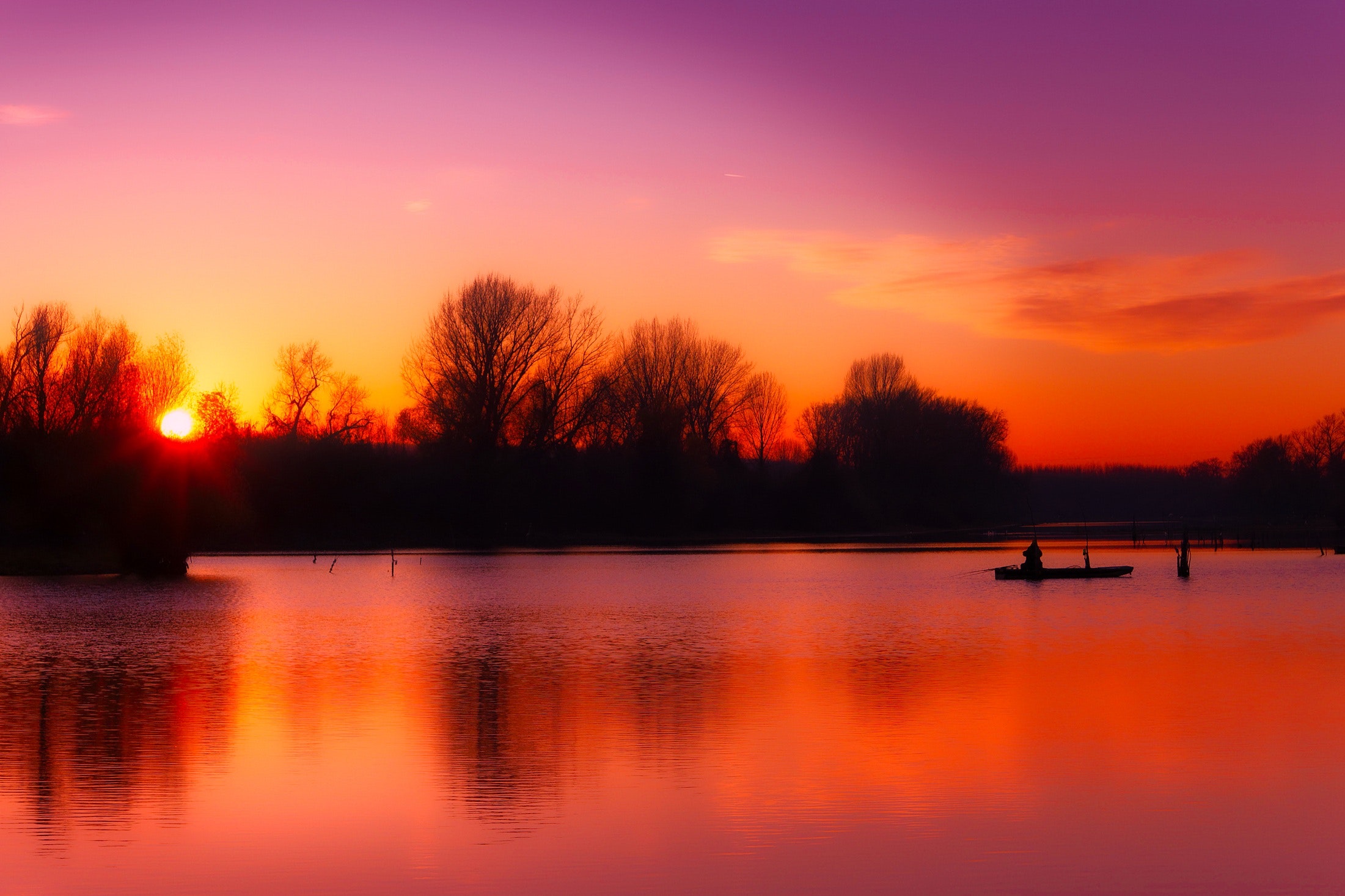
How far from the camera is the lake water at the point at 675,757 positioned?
10.5 metres

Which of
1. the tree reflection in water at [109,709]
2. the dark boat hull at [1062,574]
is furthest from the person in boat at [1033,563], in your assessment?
the tree reflection in water at [109,709]

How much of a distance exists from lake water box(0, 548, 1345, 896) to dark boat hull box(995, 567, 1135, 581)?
19.4 metres

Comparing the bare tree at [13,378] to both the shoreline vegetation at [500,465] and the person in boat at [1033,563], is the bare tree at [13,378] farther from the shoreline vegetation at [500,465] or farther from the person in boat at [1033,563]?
the person in boat at [1033,563]

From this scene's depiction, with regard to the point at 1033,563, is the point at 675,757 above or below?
below

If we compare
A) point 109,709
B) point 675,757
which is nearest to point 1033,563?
point 109,709

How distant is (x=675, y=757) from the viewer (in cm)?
1529

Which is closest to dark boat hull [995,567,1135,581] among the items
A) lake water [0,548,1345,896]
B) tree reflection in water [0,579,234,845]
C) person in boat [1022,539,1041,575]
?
person in boat [1022,539,1041,575]

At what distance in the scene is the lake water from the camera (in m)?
10.5

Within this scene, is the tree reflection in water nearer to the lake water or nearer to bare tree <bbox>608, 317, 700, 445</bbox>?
the lake water

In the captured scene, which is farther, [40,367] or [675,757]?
[40,367]

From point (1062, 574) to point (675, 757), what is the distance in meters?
43.6

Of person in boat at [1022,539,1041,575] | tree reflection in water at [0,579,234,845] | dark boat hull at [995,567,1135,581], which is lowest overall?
tree reflection in water at [0,579,234,845]

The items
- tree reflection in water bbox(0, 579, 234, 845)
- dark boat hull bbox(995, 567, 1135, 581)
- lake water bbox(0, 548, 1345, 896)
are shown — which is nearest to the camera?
lake water bbox(0, 548, 1345, 896)

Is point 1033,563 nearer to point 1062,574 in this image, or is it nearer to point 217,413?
point 1062,574
